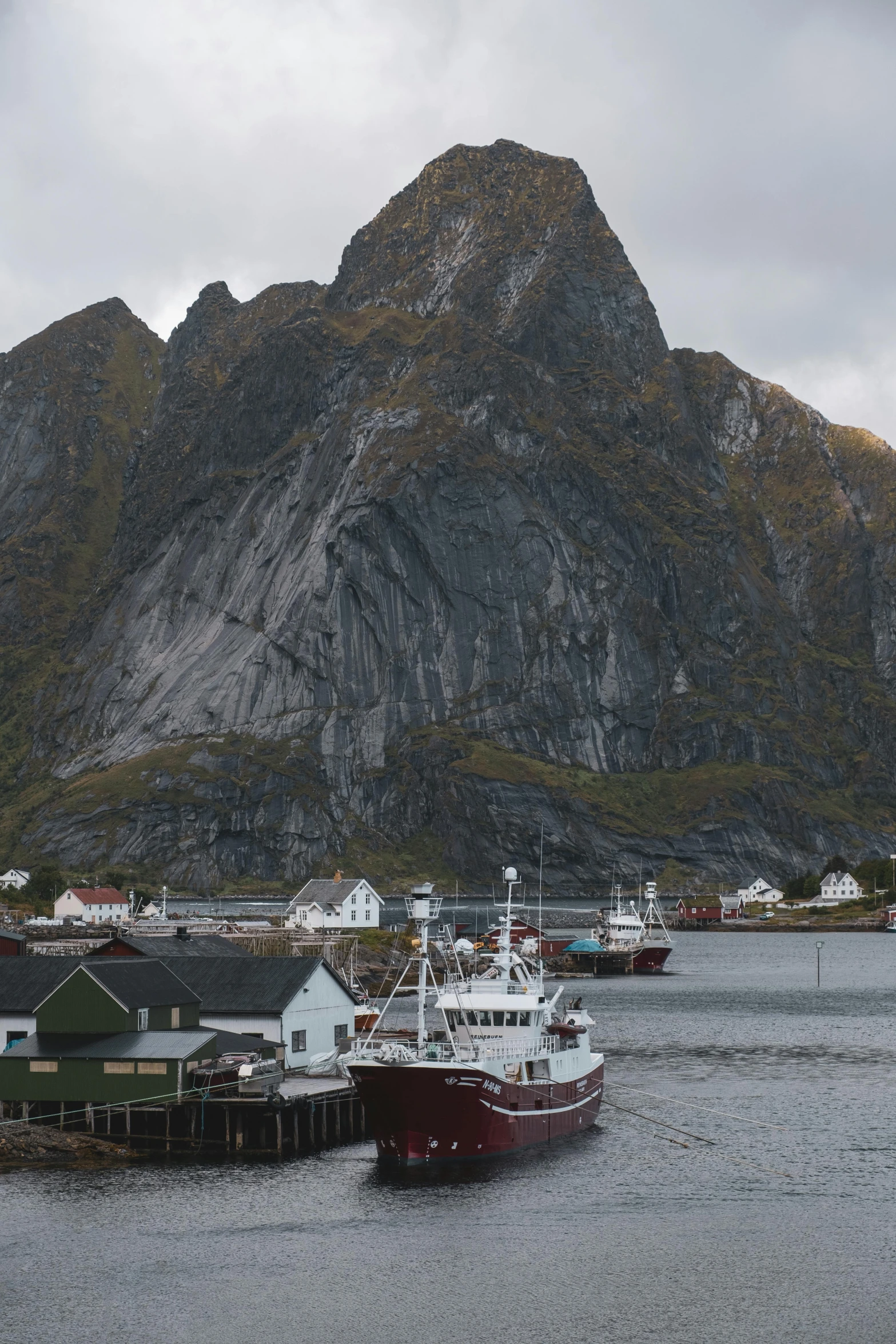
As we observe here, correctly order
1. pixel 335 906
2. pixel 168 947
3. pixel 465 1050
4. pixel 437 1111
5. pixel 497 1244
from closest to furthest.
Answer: pixel 497 1244 < pixel 437 1111 < pixel 465 1050 < pixel 168 947 < pixel 335 906

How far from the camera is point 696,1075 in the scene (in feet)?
316

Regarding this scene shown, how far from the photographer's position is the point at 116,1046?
234ft

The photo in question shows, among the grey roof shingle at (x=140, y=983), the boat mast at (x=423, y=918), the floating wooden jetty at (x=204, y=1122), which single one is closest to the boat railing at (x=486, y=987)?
the boat mast at (x=423, y=918)

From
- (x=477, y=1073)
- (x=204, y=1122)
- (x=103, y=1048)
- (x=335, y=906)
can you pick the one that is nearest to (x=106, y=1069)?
(x=103, y=1048)

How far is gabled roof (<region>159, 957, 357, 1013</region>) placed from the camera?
79.9 metres

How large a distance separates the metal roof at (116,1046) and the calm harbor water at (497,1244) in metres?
6.21

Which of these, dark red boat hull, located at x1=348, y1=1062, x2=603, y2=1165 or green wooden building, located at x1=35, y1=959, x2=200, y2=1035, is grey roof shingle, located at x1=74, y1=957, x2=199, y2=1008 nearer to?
green wooden building, located at x1=35, y1=959, x2=200, y2=1035

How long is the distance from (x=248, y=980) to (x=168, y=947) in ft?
37.8

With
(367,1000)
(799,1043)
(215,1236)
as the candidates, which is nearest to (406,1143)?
(215,1236)

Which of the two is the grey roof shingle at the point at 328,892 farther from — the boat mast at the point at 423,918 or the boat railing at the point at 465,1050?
the boat mast at the point at 423,918

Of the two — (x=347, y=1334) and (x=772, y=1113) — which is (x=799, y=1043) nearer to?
(x=772, y=1113)

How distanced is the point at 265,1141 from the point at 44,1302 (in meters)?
20.3

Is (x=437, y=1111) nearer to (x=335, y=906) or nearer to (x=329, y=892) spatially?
(x=335, y=906)

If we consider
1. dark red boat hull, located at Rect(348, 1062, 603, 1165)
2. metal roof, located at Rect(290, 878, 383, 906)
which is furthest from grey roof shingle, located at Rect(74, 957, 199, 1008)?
metal roof, located at Rect(290, 878, 383, 906)
